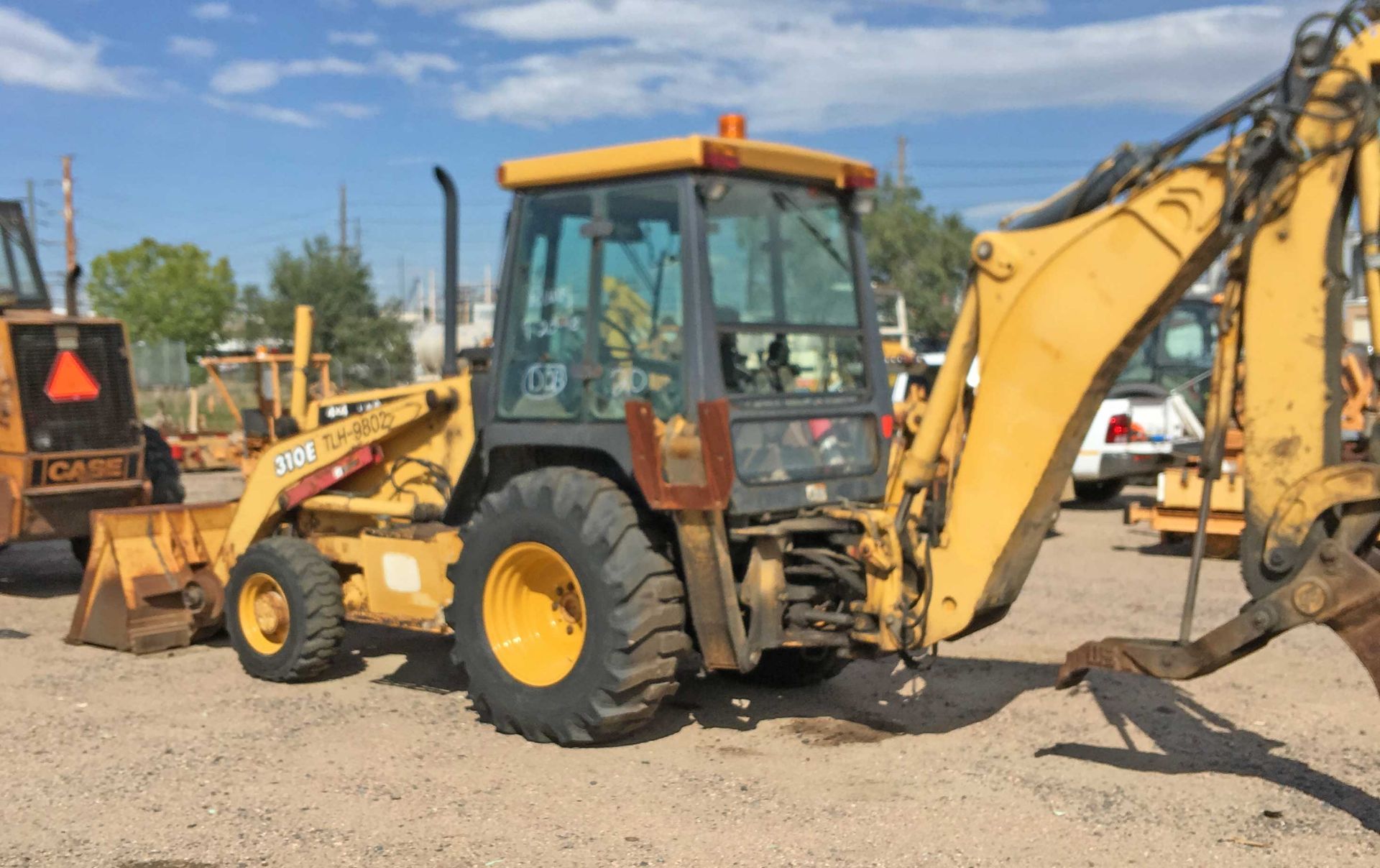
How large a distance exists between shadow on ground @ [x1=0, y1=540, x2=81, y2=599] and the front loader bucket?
2615mm

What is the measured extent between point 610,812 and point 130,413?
23.1ft

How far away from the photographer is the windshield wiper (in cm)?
625

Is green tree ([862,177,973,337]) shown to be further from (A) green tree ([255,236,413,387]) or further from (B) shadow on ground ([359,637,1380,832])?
(B) shadow on ground ([359,637,1380,832])

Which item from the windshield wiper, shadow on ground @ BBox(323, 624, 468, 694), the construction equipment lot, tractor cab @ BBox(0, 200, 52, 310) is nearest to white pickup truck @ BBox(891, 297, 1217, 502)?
the construction equipment lot

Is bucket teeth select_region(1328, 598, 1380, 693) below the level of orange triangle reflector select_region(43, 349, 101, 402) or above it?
below

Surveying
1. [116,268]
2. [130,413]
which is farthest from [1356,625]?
[116,268]

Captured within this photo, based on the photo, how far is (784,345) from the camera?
6230 millimetres

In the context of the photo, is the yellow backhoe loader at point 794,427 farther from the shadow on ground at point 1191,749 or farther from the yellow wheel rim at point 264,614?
the shadow on ground at point 1191,749

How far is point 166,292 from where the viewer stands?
53312mm

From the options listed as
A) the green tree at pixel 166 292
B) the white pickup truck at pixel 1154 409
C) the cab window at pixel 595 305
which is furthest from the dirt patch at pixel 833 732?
the green tree at pixel 166 292

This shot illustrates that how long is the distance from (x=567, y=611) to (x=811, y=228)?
2137 mm

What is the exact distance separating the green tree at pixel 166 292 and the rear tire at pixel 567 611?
48.7 meters

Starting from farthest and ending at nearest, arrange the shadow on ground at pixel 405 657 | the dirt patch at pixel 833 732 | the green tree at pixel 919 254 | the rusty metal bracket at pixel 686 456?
1. the green tree at pixel 919 254
2. the shadow on ground at pixel 405 657
3. the dirt patch at pixel 833 732
4. the rusty metal bracket at pixel 686 456

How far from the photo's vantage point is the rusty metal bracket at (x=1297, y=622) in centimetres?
449
